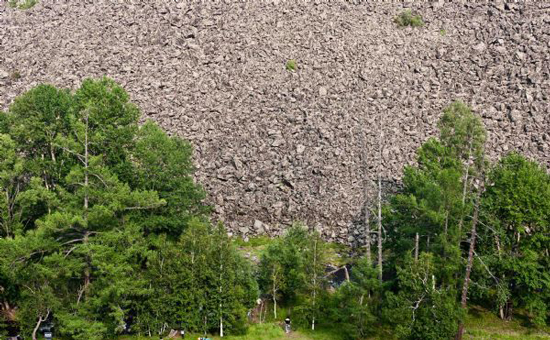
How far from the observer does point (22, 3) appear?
82.7 meters

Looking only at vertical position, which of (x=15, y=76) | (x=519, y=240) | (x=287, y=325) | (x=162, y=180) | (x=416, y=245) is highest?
(x=15, y=76)

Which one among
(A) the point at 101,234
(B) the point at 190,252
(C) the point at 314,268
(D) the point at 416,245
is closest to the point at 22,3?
(A) the point at 101,234

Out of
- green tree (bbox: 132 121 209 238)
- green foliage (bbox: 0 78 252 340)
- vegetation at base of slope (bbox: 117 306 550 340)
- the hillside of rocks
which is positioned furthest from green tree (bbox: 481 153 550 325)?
green tree (bbox: 132 121 209 238)

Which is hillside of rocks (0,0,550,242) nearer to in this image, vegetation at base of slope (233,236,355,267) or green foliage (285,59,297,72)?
green foliage (285,59,297,72)

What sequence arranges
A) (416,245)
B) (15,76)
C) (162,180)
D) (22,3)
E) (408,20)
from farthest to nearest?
1. (22,3)
2. (408,20)
3. (15,76)
4. (162,180)
5. (416,245)

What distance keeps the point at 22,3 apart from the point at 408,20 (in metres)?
56.7

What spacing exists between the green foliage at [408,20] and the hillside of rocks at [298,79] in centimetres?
79

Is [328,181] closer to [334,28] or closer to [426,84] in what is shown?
[426,84]

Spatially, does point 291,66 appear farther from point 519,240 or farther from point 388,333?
point 388,333

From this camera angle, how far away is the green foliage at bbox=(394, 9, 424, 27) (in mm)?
72887

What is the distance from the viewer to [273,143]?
5812cm

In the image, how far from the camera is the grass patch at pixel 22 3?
81750mm

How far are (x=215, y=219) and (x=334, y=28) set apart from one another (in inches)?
1301

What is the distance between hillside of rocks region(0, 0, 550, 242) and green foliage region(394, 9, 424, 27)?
79cm
